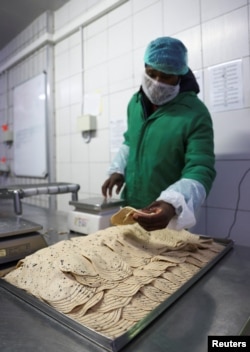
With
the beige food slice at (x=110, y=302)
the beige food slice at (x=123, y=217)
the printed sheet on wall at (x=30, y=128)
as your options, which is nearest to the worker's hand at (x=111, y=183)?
the beige food slice at (x=123, y=217)

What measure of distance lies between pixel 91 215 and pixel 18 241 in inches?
12.6

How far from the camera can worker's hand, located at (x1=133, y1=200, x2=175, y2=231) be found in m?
0.66

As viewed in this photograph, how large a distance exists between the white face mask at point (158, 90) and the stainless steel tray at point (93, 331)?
2.22 feet

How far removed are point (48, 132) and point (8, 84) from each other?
1.03m

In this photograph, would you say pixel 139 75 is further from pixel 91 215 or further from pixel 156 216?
pixel 156 216

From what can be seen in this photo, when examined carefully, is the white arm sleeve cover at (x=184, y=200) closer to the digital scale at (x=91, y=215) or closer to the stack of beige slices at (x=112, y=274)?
the stack of beige slices at (x=112, y=274)

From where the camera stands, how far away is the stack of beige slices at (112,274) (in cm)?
48

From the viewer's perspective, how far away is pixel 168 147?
1012 millimetres

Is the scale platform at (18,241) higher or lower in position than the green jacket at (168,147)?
lower

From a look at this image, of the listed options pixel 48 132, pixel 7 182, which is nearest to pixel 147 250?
pixel 48 132

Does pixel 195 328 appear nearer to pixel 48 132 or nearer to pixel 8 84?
pixel 48 132

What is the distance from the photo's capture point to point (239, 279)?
2.12 feet

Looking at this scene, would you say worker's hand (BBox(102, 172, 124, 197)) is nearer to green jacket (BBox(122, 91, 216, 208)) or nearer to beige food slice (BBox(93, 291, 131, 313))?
green jacket (BBox(122, 91, 216, 208))

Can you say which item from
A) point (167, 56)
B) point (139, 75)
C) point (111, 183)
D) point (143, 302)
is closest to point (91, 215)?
point (111, 183)
